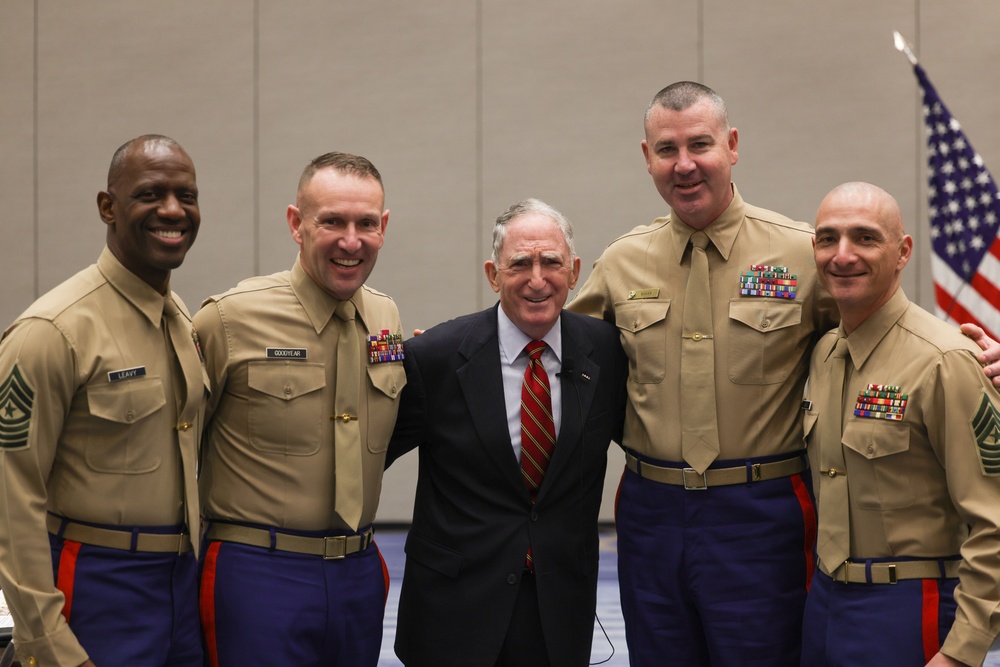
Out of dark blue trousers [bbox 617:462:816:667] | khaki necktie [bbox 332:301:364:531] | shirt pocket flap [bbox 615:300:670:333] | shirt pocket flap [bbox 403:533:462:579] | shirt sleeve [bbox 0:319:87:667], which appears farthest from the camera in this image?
shirt pocket flap [bbox 615:300:670:333]

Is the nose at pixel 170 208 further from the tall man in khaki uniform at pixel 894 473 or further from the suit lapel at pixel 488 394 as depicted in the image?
the tall man in khaki uniform at pixel 894 473

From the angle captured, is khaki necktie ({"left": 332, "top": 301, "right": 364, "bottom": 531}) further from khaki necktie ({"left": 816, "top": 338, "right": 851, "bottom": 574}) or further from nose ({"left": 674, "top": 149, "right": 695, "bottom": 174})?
khaki necktie ({"left": 816, "top": 338, "right": 851, "bottom": 574})

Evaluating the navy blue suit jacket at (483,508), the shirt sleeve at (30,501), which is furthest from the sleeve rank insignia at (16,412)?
the navy blue suit jacket at (483,508)

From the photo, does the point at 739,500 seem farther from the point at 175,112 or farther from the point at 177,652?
the point at 175,112

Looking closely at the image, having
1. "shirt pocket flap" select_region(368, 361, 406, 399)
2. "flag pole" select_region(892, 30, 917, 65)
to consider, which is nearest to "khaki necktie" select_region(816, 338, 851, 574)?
"shirt pocket flap" select_region(368, 361, 406, 399)

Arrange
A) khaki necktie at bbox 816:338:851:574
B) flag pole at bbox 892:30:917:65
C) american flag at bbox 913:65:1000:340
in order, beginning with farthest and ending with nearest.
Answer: american flag at bbox 913:65:1000:340, flag pole at bbox 892:30:917:65, khaki necktie at bbox 816:338:851:574

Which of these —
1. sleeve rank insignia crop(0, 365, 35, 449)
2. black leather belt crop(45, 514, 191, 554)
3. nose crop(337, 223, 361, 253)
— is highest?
nose crop(337, 223, 361, 253)

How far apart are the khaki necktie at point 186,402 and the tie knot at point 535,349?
878 mm

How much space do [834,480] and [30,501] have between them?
73.7 inches

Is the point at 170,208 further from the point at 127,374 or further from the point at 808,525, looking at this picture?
the point at 808,525

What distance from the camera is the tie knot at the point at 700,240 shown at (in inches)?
121

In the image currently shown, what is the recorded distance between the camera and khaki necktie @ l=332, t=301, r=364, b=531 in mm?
2678

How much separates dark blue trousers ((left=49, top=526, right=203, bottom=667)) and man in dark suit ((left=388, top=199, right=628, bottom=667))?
0.69m

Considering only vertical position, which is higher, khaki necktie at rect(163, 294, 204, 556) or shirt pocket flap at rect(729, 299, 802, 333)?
shirt pocket flap at rect(729, 299, 802, 333)
